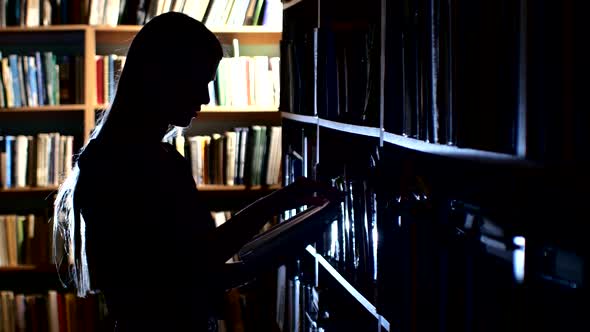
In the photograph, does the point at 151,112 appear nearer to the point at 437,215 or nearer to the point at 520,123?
the point at 437,215

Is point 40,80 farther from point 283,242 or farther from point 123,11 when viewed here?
point 283,242

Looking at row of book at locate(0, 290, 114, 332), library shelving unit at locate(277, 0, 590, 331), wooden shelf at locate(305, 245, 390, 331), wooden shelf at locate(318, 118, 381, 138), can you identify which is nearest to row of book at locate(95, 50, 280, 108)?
row of book at locate(0, 290, 114, 332)

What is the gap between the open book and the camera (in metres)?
1.35

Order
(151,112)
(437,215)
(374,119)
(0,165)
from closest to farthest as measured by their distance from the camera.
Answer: (437,215)
(151,112)
(374,119)
(0,165)

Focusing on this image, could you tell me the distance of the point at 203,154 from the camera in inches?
129

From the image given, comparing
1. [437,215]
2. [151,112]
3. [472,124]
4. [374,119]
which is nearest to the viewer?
[472,124]

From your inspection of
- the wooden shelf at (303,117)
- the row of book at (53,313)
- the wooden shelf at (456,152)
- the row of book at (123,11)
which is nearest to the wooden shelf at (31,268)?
the row of book at (53,313)

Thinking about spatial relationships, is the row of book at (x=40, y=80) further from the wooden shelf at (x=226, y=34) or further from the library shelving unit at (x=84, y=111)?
the wooden shelf at (x=226, y=34)

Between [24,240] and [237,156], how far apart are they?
1.02 meters

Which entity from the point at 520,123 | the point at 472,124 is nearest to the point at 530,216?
the point at 520,123

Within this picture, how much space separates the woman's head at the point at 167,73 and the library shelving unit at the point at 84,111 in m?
1.84

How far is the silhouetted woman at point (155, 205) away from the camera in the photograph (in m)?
1.26

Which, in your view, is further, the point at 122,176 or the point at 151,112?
the point at 151,112

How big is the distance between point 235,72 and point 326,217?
1.92 metres
